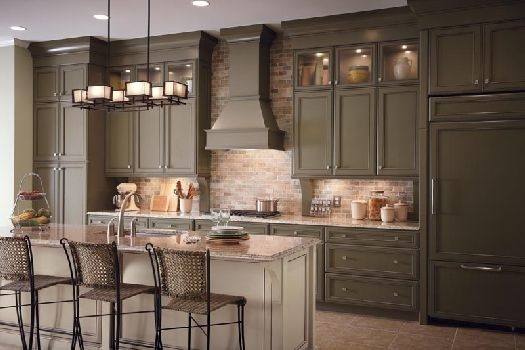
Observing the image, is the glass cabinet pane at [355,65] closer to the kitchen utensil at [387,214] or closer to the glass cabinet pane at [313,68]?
the glass cabinet pane at [313,68]

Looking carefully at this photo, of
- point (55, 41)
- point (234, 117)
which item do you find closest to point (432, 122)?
point (234, 117)

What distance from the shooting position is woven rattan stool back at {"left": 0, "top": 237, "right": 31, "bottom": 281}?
4018 millimetres

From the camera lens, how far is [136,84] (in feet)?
14.1

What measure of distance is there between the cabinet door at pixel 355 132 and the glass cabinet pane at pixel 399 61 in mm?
248

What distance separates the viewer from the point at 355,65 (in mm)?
5984

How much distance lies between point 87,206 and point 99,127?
1.01 m

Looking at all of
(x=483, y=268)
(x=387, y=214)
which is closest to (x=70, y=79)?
(x=387, y=214)

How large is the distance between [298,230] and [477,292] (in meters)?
1.80

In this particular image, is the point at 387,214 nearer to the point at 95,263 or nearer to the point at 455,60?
the point at 455,60

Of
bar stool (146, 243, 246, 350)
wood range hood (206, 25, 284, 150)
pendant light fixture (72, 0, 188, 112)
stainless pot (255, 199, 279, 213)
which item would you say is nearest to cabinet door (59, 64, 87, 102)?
wood range hood (206, 25, 284, 150)

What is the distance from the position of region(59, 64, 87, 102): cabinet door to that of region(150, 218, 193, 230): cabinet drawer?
193cm

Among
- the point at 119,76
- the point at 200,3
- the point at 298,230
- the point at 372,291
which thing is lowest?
the point at 372,291

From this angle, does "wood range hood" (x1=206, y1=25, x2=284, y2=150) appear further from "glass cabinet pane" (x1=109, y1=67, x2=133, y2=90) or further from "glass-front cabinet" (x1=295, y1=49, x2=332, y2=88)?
"glass cabinet pane" (x1=109, y1=67, x2=133, y2=90)

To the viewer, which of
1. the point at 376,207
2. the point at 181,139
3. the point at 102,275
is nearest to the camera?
the point at 102,275
